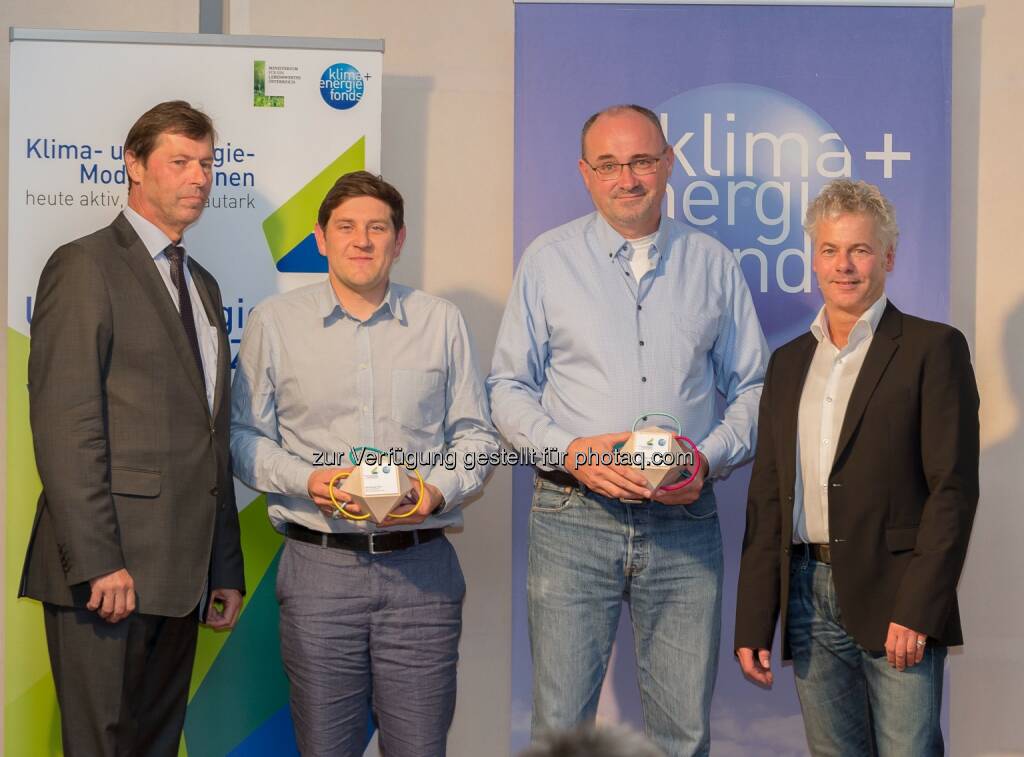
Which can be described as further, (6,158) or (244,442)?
(6,158)

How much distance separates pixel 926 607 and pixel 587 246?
134 cm

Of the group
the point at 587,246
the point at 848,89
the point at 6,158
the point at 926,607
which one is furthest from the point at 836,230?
the point at 6,158

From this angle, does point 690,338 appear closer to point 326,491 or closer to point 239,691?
point 326,491

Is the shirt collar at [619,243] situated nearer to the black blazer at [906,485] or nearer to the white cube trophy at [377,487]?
the black blazer at [906,485]

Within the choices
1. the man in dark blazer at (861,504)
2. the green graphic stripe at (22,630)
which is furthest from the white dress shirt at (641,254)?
the green graphic stripe at (22,630)

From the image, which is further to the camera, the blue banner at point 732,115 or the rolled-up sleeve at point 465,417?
the blue banner at point 732,115

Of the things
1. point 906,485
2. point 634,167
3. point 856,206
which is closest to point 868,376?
point 906,485

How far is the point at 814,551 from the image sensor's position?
2.79 metres

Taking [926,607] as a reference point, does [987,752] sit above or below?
below

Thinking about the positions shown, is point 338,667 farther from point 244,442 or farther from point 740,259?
point 740,259

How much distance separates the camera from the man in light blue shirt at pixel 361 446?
2.96m

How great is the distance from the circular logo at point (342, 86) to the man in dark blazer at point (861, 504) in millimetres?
1588

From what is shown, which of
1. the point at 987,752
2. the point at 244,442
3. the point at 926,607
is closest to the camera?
the point at 926,607

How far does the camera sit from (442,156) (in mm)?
4047
